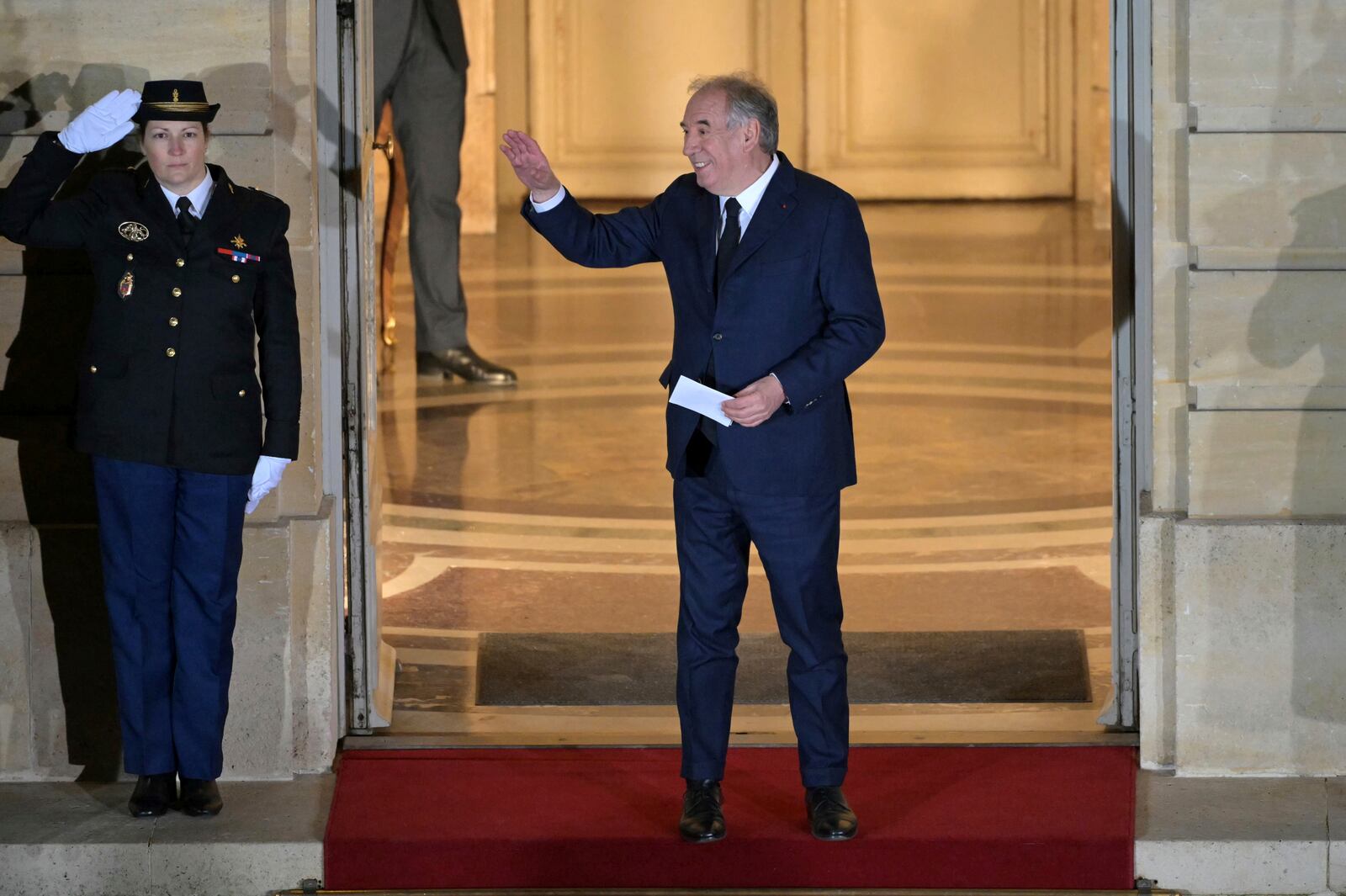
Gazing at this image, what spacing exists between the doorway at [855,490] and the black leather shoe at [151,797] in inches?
28.7

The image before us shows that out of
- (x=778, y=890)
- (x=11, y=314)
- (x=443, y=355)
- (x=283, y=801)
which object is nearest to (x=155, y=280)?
(x=11, y=314)

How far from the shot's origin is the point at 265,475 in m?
4.59

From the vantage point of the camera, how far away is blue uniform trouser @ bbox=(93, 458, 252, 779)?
177 inches

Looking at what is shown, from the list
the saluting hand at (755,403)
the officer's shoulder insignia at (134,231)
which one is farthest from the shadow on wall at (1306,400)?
the officer's shoulder insignia at (134,231)

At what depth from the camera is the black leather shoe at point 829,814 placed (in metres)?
4.52

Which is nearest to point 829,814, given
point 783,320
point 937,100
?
point 783,320

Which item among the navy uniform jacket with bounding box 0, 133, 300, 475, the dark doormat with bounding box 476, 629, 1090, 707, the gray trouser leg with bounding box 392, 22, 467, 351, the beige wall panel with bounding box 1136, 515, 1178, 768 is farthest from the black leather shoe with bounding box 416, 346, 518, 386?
the navy uniform jacket with bounding box 0, 133, 300, 475

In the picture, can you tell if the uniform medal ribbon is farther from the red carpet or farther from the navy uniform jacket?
the red carpet

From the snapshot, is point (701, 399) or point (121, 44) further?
point (121, 44)

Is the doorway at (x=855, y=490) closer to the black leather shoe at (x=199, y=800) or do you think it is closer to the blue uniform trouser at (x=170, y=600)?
the black leather shoe at (x=199, y=800)

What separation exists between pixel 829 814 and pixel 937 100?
1454 cm

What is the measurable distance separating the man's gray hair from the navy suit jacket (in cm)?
9

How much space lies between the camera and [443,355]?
34.8 feet

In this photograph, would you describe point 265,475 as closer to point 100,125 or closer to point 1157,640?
point 100,125
